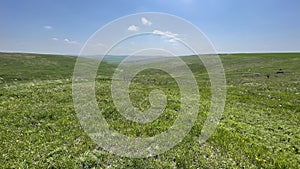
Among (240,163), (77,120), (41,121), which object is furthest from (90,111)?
(240,163)

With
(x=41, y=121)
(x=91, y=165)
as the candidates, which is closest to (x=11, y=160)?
(x=91, y=165)

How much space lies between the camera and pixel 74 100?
67.2ft

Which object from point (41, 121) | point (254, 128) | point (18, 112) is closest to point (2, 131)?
point (41, 121)

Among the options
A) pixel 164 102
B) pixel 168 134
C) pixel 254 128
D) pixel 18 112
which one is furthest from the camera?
pixel 164 102

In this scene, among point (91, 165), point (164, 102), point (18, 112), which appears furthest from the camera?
point (164, 102)

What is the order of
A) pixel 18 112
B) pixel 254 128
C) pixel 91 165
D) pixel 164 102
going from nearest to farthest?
pixel 91 165 < pixel 254 128 < pixel 18 112 < pixel 164 102

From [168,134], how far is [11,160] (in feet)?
23.2

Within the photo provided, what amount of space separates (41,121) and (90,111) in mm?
3026

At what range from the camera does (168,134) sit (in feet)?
42.2

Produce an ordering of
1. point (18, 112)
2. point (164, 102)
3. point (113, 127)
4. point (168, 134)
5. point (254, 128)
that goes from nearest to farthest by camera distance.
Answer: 1. point (168, 134)
2. point (113, 127)
3. point (254, 128)
4. point (18, 112)
5. point (164, 102)

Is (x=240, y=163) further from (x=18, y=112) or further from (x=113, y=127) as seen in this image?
(x=18, y=112)

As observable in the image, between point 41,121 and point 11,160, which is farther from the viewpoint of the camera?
point 41,121

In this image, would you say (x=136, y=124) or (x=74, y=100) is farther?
(x=74, y=100)

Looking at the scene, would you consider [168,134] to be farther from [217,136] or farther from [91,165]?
[91,165]
